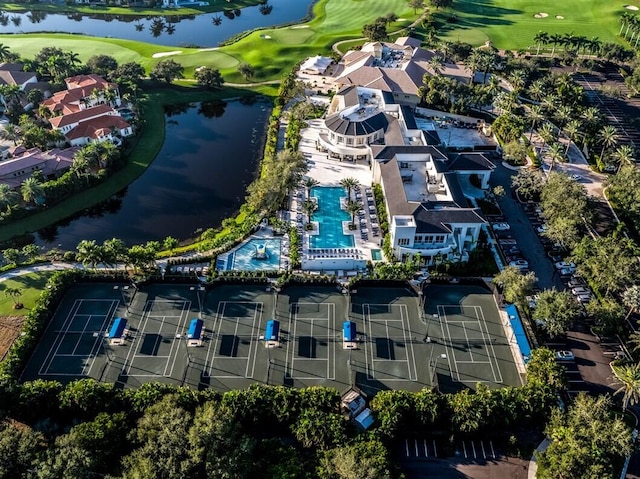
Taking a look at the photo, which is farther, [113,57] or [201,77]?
[113,57]

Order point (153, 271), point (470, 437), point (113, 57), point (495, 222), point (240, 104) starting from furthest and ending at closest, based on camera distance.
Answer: point (113, 57) → point (240, 104) → point (495, 222) → point (153, 271) → point (470, 437)

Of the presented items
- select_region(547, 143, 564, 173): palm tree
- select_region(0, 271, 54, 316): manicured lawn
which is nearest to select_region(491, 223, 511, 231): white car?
select_region(547, 143, 564, 173): palm tree

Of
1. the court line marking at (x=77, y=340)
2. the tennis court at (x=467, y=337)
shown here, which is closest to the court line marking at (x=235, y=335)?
the court line marking at (x=77, y=340)

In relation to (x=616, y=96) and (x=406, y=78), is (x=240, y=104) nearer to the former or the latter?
(x=406, y=78)

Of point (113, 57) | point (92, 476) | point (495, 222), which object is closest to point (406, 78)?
point (495, 222)

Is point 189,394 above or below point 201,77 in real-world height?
below

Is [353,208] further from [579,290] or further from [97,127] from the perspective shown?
[97,127]

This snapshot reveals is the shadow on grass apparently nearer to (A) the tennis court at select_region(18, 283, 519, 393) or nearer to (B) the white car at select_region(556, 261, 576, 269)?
(B) the white car at select_region(556, 261, 576, 269)

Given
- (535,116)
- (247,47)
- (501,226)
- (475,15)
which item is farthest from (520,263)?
(475,15)
